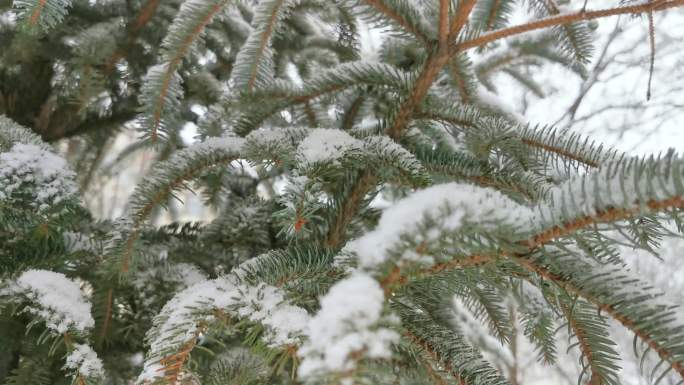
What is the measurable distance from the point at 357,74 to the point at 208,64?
67 centimetres

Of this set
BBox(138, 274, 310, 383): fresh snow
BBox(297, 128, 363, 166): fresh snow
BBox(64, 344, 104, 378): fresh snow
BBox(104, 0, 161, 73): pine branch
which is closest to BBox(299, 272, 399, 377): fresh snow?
BBox(138, 274, 310, 383): fresh snow

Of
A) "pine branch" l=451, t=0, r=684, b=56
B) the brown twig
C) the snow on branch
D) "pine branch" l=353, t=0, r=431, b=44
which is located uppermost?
"pine branch" l=451, t=0, r=684, b=56

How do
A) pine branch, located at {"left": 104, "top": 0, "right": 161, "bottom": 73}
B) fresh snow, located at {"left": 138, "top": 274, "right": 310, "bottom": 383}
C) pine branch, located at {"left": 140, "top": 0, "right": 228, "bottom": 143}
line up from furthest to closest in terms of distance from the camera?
pine branch, located at {"left": 104, "top": 0, "right": 161, "bottom": 73} → pine branch, located at {"left": 140, "top": 0, "right": 228, "bottom": 143} → fresh snow, located at {"left": 138, "top": 274, "right": 310, "bottom": 383}

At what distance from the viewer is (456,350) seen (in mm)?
539

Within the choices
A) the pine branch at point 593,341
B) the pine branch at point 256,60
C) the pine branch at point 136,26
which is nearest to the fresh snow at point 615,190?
the pine branch at point 593,341

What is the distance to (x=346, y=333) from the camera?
29cm

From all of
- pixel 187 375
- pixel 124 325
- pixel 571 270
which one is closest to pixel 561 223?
pixel 571 270

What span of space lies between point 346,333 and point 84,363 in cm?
41

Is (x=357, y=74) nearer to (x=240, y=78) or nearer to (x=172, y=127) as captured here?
(x=240, y=78)

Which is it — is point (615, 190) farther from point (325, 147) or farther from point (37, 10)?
point (37, 10)

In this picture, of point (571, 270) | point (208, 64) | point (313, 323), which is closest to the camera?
point (313, 323)

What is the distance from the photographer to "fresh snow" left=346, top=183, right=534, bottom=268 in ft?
1.14

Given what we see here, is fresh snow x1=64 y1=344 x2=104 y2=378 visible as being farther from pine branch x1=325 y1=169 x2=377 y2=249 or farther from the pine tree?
pine branch x1=325 y1=169 x2=377 y2=249

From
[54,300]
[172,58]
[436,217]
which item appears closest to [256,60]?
[172,58]
